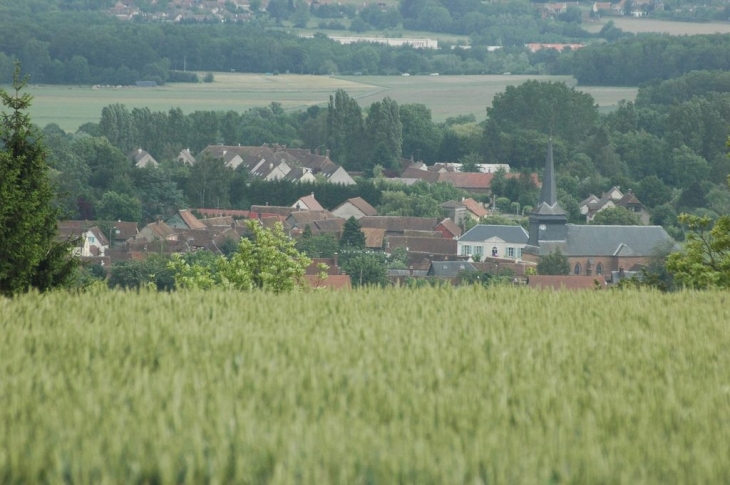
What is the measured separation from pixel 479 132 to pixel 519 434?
167984 mm

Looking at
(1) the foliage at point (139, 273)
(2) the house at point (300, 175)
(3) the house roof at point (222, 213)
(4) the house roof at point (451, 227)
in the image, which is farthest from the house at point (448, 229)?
(1) the foliage at point (139, 273)

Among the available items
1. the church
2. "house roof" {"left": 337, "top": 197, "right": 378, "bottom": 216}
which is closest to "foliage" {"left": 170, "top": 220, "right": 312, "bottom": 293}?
the church

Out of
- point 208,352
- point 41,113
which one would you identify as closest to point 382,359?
point 208,352

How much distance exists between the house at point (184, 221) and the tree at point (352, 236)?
11.6 m

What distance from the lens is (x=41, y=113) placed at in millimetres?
189750

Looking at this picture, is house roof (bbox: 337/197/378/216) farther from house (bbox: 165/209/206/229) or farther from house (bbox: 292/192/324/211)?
house (bbox: 165/209/206/229)

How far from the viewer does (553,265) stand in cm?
8994

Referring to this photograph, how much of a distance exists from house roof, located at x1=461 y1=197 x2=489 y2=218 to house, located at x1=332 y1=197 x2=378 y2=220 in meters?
8.62

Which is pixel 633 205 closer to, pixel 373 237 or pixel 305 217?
pixel 305 217

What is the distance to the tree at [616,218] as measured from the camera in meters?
111

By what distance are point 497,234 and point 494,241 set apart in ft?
2.24

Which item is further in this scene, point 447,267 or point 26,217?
point 447,267

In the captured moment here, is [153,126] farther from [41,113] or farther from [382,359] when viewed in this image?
[382,359]

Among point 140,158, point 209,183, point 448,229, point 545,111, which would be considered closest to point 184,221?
point 209,183
